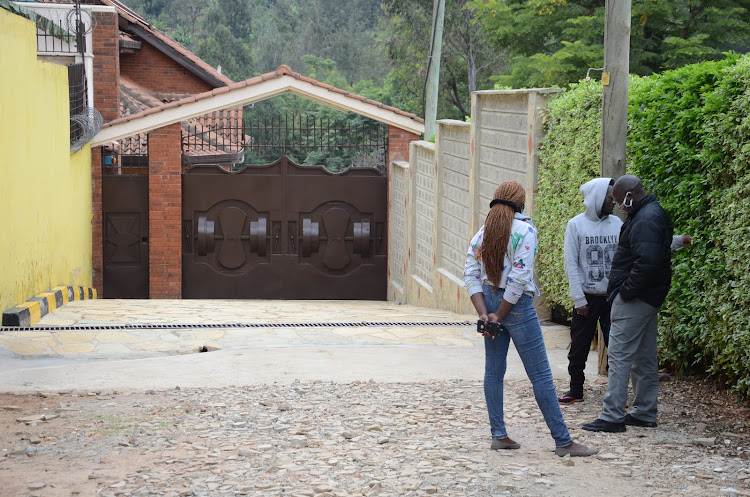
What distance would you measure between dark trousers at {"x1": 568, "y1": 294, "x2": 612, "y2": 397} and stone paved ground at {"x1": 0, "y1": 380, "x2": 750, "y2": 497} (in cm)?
22

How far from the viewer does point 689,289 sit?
6.74 metres

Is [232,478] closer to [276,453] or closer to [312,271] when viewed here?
[276,453]

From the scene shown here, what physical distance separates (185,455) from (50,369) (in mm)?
2932

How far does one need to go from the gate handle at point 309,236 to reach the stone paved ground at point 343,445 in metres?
10.7

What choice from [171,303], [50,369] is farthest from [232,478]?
[171,303]

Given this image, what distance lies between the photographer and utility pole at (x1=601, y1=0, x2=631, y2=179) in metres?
7.09

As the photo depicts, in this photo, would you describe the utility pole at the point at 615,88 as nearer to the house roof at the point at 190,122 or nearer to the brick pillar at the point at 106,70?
the house roof at the point at 190,122

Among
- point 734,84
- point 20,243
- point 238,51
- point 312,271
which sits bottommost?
point 312,271

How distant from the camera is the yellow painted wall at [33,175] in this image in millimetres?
10617

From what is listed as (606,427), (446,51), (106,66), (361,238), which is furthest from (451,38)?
(606,427)

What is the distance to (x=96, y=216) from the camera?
1734 cm

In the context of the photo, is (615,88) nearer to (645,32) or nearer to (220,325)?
(220,325)

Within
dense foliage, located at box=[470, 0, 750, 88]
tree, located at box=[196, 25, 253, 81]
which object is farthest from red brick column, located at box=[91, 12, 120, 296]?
tree, located at box=[196, 25, 253, 81]

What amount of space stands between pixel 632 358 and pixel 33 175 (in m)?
8.66
